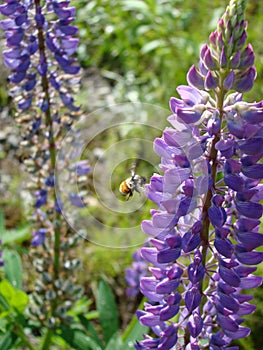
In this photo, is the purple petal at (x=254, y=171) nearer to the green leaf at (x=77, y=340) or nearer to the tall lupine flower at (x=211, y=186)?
the tall lupine flower at (x=211, y=186)

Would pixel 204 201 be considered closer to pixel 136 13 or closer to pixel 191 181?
pixel 191 181

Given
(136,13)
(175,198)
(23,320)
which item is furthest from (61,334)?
(136,13)

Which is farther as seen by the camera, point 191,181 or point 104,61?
point 104,61

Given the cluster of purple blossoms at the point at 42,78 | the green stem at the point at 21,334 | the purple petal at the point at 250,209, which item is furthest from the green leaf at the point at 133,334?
the purple petal at the point at 250,209

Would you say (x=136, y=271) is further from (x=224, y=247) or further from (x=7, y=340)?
(x=224, y=247)

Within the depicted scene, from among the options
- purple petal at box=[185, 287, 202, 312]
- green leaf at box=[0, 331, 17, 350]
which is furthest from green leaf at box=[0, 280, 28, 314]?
purple petal at box=[185, 287, 202, 312]

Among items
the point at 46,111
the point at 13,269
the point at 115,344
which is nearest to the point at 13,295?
the point at 13,269

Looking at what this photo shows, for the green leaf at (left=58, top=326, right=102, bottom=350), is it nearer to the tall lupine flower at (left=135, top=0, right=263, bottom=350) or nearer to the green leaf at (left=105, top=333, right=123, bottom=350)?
the green leaf at (left=105, top=333, right=123, bottom=350)
